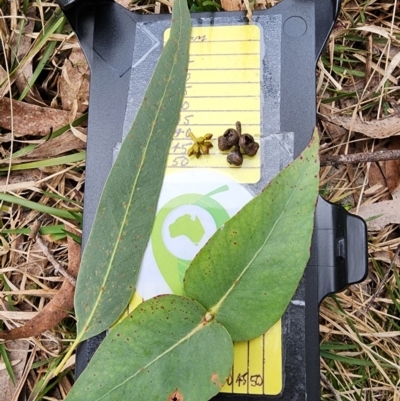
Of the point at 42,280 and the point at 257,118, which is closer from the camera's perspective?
the point at 257,118

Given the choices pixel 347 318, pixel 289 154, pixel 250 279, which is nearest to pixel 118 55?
pixel 289 154

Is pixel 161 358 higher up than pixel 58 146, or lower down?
lower down

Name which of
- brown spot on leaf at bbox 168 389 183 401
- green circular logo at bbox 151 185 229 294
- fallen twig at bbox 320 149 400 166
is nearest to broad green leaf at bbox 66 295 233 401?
brown spot on leaf at bbox 168 389 183 401

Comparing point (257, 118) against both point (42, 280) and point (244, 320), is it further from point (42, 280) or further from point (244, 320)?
point (42, 280)

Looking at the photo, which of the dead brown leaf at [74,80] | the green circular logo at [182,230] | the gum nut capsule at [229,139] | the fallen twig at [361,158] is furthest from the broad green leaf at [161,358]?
the dead brown leaf at [74,80]

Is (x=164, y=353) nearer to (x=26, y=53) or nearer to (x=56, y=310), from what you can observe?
(x=56, y=310)

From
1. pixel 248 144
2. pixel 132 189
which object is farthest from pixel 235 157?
pixel 132 189
